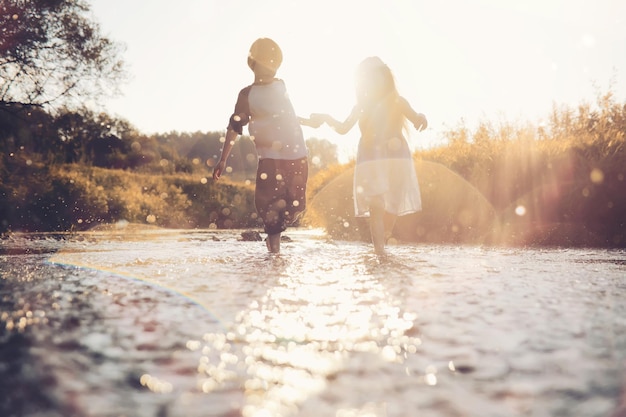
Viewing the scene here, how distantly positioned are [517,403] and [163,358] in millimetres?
884

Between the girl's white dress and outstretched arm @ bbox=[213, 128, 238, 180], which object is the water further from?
outstretched arm @ bbox=[213, 128, 238, 180]

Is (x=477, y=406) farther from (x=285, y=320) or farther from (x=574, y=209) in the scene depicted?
(x=574, y=209)

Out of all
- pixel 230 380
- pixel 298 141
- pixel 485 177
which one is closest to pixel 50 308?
pixel 230 380

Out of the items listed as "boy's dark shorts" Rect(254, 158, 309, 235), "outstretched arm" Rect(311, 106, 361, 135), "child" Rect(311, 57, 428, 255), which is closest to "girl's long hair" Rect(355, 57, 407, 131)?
"child" Rect(311, 57, 428, 255)

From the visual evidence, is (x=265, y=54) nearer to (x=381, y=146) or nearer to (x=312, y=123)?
(x=312, y=123)

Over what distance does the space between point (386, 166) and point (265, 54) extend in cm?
175

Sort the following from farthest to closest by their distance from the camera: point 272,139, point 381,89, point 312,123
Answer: point 312,123 → point 381,89 → point 272,139

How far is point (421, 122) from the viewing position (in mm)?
6023

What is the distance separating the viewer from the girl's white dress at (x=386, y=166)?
19.9ft

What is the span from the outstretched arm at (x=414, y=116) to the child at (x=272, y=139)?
1163 millimetres

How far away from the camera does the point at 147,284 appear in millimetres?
3188

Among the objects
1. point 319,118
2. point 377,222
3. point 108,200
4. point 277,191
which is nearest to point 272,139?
point 277,191

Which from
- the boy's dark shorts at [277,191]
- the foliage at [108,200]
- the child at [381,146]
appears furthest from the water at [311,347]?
the foliage at [108,200]

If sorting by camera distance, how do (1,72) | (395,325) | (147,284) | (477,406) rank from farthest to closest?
(1,72)
(147,284)
(395,325)
(477,406)
